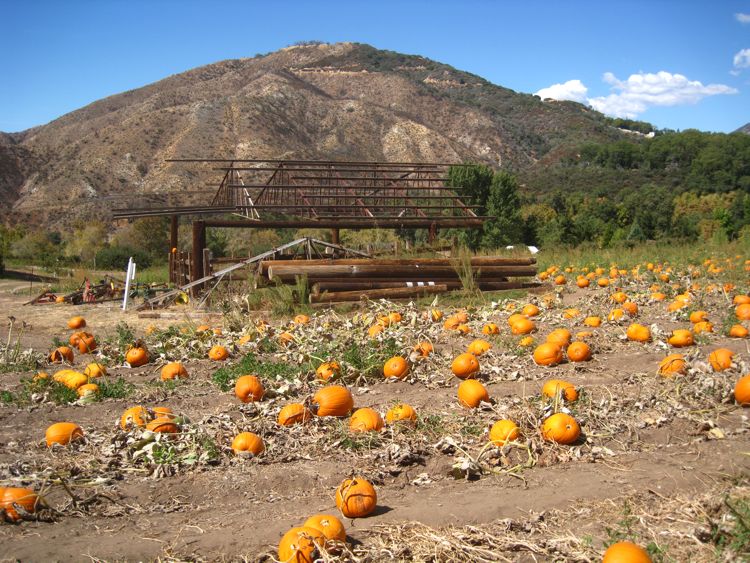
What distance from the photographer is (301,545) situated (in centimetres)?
324

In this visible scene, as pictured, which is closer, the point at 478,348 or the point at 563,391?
the point at 563,391

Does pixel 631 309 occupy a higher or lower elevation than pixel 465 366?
higher

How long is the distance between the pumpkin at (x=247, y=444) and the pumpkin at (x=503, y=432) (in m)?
1.84

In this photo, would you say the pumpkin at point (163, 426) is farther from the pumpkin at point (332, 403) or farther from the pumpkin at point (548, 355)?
the pumpkin at point (548, 355)

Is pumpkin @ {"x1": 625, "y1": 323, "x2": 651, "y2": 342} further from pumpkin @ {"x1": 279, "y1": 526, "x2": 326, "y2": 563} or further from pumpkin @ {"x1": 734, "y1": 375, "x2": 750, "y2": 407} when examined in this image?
pumpkin @ {"x1": 279, "y1": 526, "x2": 326, "y2": 563}

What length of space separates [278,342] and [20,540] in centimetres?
532

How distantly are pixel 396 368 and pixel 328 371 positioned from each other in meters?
0.75

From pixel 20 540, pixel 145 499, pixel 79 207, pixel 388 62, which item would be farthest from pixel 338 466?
pixel 388 62

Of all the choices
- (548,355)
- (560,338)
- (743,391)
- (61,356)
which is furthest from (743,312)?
(61,356)

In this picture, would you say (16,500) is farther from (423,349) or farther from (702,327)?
(702,327)

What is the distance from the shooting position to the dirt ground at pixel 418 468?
11.6 feet

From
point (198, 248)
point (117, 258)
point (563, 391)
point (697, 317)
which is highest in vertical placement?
point (198, 248)

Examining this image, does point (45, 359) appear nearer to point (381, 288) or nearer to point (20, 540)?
point (20, 540)

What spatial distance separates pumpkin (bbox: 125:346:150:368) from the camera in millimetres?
8461
